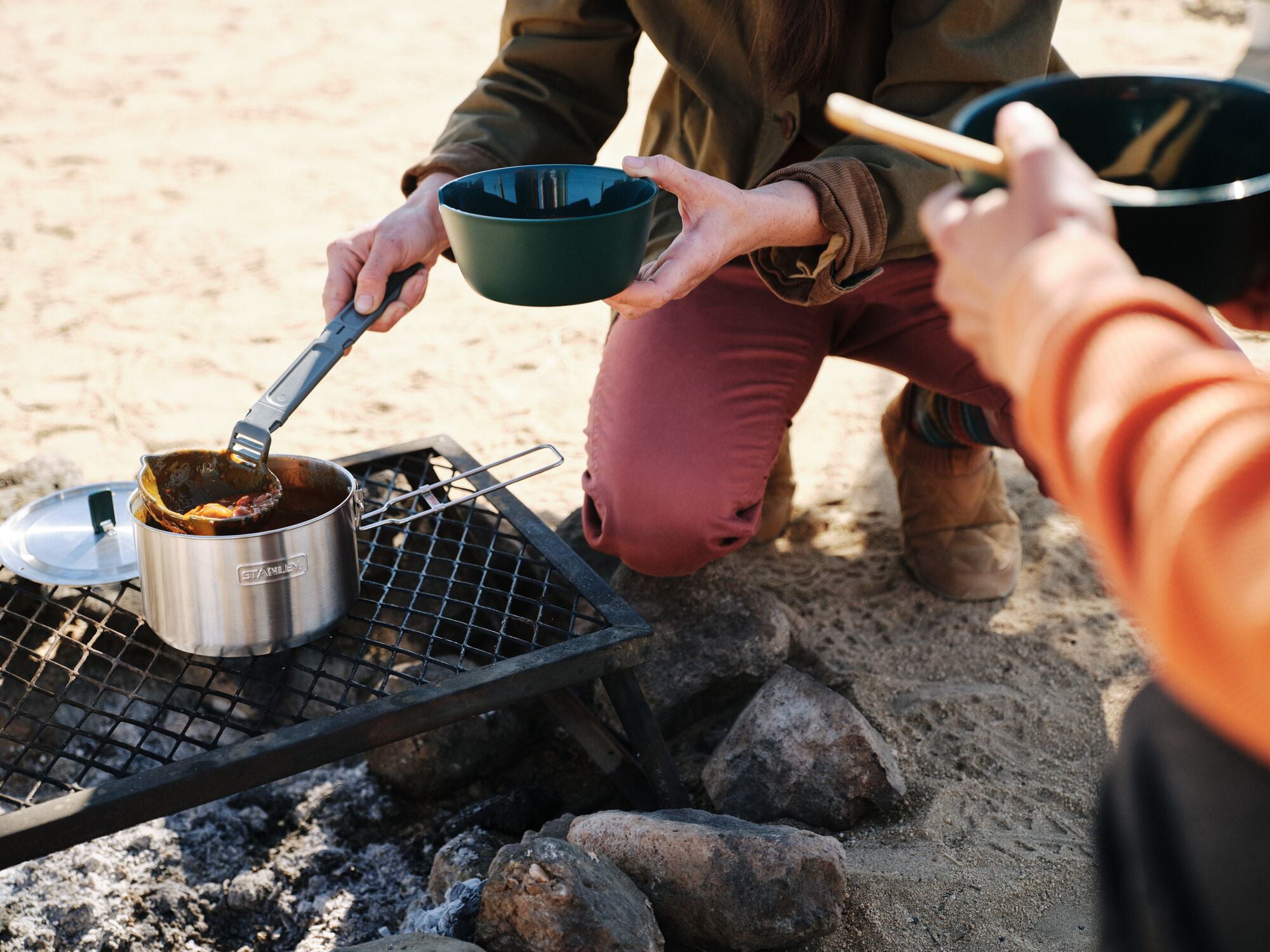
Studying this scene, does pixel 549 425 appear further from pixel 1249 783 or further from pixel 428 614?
pixel 1249 783

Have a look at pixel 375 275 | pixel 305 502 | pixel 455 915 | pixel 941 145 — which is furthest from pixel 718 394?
pixel 941 145

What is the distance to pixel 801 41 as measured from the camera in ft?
5.67

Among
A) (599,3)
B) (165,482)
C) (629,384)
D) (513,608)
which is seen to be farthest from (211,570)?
(599,3)

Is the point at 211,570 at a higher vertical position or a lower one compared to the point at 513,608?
higher

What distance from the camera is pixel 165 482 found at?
1459 mm

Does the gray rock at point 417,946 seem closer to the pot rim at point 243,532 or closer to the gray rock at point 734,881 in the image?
the gray rock at point 734,881

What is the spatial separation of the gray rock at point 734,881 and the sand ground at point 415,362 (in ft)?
0.27

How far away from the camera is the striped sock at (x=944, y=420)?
204cm

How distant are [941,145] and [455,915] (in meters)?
0.96

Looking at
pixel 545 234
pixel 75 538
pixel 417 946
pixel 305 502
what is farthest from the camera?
pixel 75 538

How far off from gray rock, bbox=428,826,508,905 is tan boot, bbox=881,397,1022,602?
102 cm

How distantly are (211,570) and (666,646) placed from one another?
0.77 meters

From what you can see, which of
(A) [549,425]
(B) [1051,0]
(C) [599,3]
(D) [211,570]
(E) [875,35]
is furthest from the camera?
(A) [549,425]

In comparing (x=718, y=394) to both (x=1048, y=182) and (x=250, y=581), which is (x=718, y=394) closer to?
(x=250, y=581)
